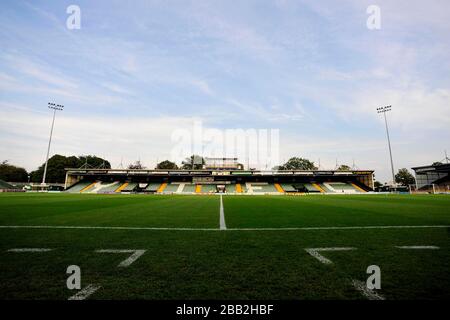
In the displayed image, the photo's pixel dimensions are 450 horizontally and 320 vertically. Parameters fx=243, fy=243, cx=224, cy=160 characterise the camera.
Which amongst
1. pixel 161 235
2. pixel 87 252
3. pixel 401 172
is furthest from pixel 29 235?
pixel 401 172

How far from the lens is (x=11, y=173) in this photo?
91938 mm

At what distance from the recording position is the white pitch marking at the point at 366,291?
88.0 inches

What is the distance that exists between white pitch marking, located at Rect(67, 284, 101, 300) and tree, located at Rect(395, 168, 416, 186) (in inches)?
4613

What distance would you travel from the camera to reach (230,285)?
253 centimetres

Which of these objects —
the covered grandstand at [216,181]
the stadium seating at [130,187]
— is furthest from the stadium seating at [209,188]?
the stadium seating at [130,187]

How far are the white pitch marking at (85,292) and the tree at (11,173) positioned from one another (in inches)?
4682

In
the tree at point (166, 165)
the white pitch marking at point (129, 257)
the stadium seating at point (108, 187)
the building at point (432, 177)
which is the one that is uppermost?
the tree at point (166, 165)

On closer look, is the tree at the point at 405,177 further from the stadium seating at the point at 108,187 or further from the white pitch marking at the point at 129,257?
the white pitch marking at the point at 129,257

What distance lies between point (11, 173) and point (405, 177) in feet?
504
